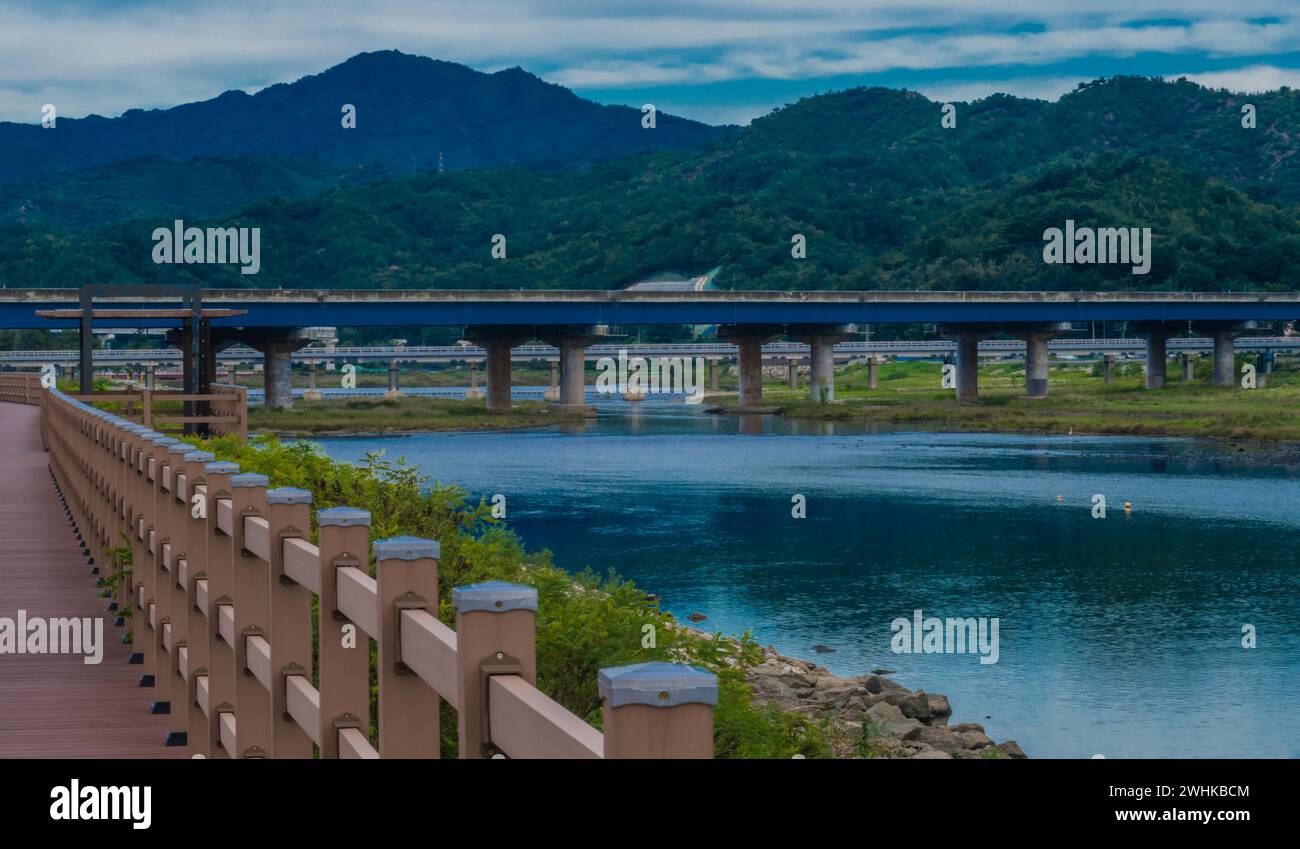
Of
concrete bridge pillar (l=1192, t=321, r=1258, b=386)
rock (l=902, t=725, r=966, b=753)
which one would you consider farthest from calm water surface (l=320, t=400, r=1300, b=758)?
concrete bridge pillar (l=1192, t=321, r=1258, b=386)

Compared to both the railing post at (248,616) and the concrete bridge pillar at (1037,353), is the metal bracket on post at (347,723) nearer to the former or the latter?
the railing post at (248,616)

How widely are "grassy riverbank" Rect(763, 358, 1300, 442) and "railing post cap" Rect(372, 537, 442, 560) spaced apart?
286 ft

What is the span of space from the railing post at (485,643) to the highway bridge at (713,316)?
97.8m

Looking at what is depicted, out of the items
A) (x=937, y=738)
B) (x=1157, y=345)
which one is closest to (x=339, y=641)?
(x=937, y=738)

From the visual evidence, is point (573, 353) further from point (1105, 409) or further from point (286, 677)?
point (286, 677)

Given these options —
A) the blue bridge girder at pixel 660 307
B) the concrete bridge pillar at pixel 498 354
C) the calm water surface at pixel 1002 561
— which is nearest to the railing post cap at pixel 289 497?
the calm water surface at pixel 1002 561

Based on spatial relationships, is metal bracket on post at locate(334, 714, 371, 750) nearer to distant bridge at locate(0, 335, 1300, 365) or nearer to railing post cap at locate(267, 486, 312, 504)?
railing post cap at locate(267, 486, 312, 504)

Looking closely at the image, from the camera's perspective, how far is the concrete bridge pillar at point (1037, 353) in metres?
130

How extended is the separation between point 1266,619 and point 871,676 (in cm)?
1229

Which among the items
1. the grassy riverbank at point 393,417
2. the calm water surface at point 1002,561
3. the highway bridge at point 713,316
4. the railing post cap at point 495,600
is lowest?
the calm water surface at point 1002,561

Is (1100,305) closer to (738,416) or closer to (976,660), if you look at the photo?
(738,416)

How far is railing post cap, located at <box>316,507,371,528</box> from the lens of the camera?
599 centimetres

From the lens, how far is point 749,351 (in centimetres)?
13138

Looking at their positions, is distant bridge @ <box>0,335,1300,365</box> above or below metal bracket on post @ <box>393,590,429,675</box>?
above
